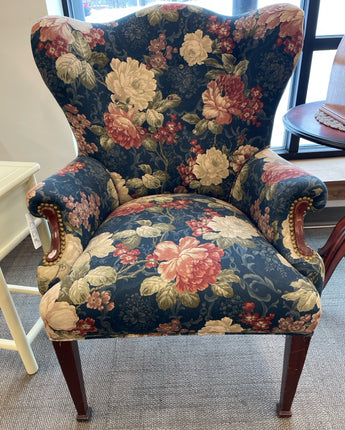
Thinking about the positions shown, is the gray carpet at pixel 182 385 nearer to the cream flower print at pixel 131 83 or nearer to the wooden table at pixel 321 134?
the wooden table at pixel 321 134

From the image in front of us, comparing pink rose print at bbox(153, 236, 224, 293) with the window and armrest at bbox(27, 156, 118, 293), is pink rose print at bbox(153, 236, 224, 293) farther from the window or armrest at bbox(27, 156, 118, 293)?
the window

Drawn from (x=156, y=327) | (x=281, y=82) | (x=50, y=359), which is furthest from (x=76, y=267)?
(x=281, y=82)

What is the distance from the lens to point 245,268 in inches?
29.3

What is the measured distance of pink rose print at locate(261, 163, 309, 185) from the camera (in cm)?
84

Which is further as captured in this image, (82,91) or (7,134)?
(7,134)

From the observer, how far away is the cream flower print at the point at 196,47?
102cm

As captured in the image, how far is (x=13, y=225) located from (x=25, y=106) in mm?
672

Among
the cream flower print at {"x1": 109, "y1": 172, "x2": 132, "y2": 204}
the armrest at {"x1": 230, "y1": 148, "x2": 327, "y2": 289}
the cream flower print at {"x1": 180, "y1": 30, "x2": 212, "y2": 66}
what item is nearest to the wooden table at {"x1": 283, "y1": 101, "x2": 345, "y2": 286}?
the armrest at {"x1": 230, "y1": 148, "x2": 327, "y2": 289}

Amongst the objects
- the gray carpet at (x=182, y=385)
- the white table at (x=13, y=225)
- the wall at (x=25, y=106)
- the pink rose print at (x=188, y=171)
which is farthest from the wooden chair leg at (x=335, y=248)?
the wall at (x=25, y=106)

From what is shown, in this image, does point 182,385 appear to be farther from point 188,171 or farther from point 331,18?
point 331,18

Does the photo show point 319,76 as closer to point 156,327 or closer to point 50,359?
point 156,327

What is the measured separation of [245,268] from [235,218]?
0.24 metres

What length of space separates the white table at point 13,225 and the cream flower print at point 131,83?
34cm

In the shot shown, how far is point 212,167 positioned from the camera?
1100mm
